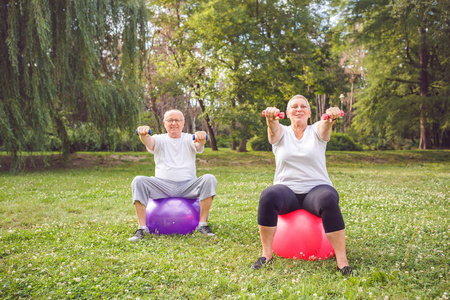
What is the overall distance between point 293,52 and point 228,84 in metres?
4.15

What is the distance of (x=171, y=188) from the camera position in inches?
231

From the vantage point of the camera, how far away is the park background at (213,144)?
3.87 metres

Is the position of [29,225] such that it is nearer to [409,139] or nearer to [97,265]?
[97,265]

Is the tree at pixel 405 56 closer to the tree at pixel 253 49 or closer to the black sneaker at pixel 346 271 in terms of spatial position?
the tree at pixel 253 49

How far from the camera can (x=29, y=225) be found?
251 inches

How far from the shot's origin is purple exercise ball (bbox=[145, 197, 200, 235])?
5586 mm

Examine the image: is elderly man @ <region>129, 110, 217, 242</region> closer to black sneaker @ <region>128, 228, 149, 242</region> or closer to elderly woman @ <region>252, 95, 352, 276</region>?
black sneaker @ <region>128, 228, 149, 242</region>

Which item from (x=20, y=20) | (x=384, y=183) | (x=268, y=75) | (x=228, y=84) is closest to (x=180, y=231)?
(x=384, y=183)

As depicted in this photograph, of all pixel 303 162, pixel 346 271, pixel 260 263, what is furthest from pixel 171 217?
pixel 346 271

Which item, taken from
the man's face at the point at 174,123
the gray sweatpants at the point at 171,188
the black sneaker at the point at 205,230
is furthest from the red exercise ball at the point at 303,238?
the man's face at the point at 174,123

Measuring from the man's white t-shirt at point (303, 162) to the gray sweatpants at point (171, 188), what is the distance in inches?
60.0

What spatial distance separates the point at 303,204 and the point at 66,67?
1218 centimetres

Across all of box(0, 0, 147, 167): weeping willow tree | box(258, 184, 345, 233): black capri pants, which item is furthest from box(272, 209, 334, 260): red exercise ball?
box(0, 0, 147, 167): weeping willow tree

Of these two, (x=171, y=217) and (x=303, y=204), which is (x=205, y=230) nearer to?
(x=171, y=217)
